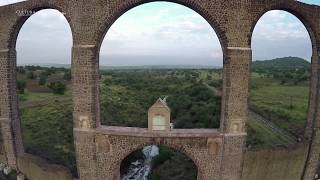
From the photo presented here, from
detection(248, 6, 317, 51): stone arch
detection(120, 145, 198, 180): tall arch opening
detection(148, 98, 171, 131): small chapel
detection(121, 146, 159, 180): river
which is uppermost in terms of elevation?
detection(248, 6, 317, 51): stone arch

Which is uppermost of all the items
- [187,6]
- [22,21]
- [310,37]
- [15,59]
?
[187,6]

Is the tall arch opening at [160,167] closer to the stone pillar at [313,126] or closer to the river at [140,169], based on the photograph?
the river at [140,169]

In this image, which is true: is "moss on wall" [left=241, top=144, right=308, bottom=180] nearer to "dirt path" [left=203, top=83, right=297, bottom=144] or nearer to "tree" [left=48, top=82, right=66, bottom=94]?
"dirt path" [left=203, top=83, right=297, bottom=144]

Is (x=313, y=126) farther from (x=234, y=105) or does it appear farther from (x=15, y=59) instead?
(x=15, y=59)

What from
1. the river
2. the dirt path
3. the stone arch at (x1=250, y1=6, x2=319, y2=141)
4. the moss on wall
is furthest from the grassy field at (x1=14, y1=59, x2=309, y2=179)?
the stone arch at (x1=250, y1=6, x2=319, y2=141)

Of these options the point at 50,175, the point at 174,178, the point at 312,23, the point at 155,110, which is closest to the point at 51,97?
the point at 174,178

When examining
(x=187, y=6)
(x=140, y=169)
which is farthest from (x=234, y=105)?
(x=140, y=169)
